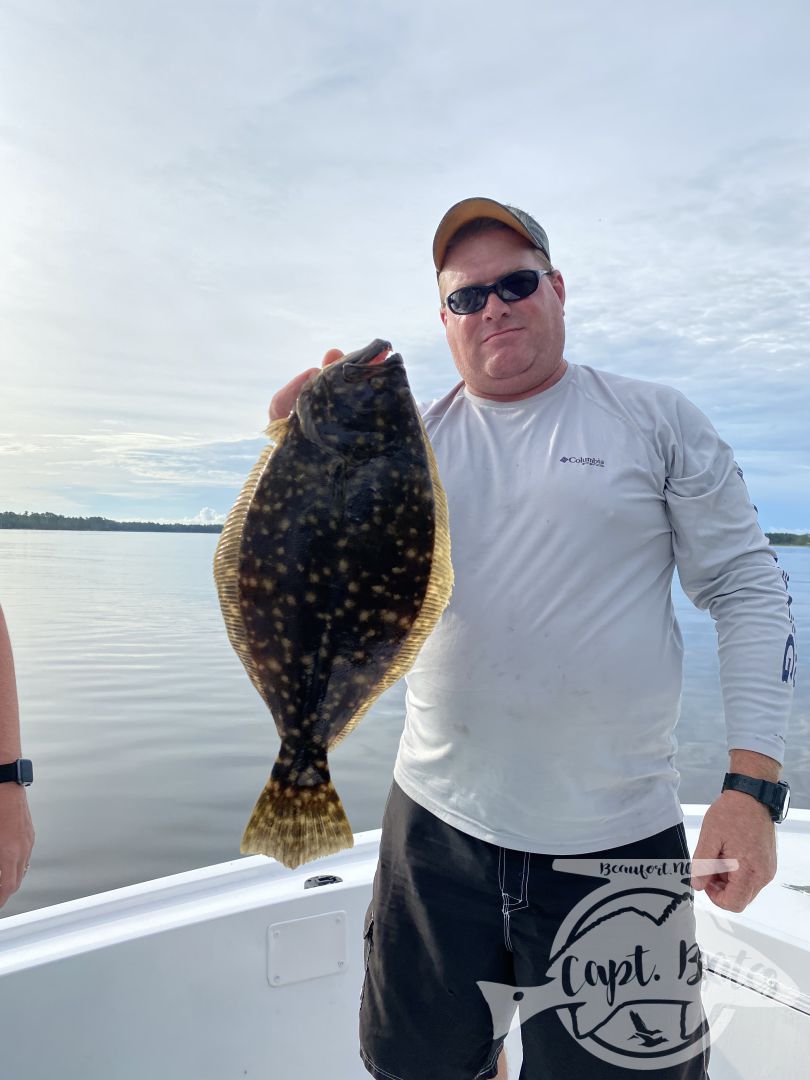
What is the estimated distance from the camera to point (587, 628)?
8.04 feet

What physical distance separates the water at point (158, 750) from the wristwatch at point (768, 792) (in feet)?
9.08

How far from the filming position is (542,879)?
7.88ft

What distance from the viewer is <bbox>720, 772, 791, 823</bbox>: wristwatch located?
228 cm

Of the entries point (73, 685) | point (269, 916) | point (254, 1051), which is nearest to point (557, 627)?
point (269, 916)

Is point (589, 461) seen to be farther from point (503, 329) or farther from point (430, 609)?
point (430, 609)

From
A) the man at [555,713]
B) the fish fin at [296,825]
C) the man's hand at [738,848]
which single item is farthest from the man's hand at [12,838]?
the man's hand at [738,848]

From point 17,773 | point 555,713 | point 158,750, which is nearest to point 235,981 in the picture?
point 17,773

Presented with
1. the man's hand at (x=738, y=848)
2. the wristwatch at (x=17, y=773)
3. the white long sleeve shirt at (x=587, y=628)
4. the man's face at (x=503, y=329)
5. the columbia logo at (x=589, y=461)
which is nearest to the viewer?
the man's hand at (x=738, y=848)

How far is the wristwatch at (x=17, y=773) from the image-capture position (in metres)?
2.29

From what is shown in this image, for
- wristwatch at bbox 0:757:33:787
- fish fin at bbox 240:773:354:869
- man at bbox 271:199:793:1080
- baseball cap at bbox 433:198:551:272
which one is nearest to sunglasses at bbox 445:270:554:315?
baseball cap at bbox 433:198:551:272

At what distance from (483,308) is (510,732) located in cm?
157

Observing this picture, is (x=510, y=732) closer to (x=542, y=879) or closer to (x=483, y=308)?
(x=542, y=879)

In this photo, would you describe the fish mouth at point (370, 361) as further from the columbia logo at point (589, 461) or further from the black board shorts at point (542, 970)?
the black board shorts at point (542, 970)

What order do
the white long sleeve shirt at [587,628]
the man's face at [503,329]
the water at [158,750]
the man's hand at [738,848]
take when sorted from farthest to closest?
1. the water at [158,750]
2. the man's face at [503,329]
3. the white long sleeve shirt at [587,628]
4. the man's hand at [738,848]
